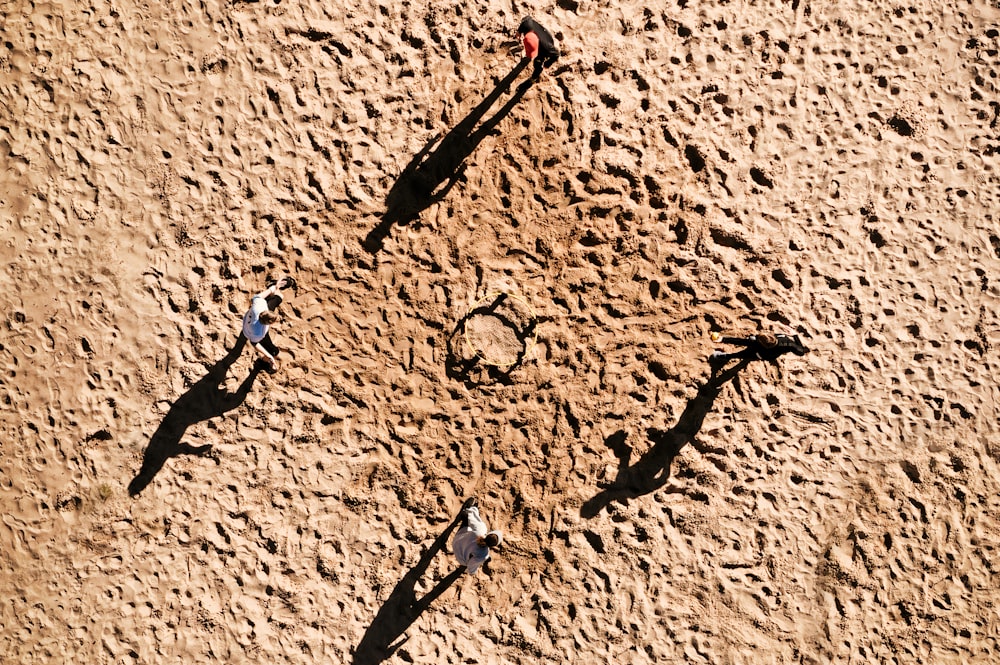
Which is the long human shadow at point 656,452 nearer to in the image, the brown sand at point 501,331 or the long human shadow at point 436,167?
the brown sand at point 501,331

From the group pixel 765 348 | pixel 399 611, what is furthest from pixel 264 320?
pixel 765 348

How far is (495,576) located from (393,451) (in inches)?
72.5

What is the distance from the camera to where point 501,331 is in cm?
764

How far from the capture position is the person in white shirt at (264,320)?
6.94 meters

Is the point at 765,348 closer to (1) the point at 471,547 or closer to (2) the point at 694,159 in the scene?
(2) the point at 694,159

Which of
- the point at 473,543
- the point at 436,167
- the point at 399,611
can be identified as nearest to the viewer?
the point at 473,543

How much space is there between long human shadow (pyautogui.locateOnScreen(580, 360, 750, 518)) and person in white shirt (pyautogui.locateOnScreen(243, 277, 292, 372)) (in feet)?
13.1

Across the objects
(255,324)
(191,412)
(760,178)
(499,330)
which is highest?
(760,178)

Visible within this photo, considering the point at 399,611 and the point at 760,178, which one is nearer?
the point at 399,611

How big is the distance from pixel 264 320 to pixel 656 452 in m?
4.64

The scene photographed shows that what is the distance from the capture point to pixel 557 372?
761 centimetres

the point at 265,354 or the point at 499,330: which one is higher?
the point at 499,330

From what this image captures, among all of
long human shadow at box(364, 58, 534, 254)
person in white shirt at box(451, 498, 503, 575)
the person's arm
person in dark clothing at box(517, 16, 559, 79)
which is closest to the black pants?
person in dark clothing at box(517, 16, 559, 79)

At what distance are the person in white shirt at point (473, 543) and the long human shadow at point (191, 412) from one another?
116 inches
